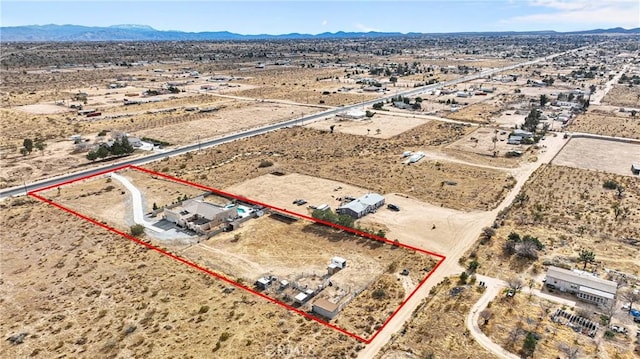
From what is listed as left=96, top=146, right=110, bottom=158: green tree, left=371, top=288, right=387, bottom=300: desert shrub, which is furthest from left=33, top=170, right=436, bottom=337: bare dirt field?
left=96, top=146, right=110, bottom=158: green tree

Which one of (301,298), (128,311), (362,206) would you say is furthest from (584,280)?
(128,311)

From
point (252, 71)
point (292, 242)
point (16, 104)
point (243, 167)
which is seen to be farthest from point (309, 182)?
point (252, 71)

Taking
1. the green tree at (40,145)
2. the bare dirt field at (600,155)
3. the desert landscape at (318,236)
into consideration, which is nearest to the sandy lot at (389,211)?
the desert landscape at (318,236)

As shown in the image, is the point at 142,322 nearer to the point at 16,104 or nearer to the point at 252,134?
the point at 252,134

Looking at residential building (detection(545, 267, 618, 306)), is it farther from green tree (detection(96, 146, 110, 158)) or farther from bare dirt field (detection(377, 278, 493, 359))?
green tree (detection(96, 146, 110, 158))

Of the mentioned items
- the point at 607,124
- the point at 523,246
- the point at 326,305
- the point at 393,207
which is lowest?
the point at 326,305

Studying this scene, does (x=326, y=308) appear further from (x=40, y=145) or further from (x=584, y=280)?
(x=40, y=145)
